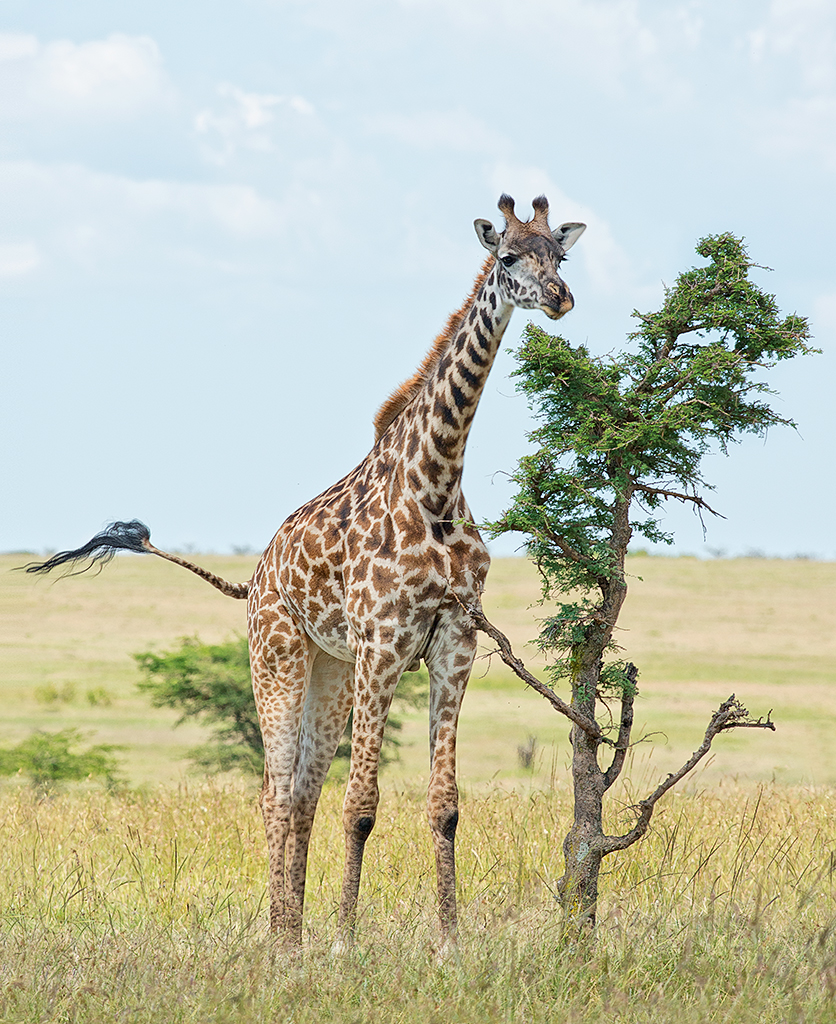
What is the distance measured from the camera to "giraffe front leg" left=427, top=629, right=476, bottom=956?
21.7 ft

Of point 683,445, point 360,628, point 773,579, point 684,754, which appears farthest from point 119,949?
point 773,579

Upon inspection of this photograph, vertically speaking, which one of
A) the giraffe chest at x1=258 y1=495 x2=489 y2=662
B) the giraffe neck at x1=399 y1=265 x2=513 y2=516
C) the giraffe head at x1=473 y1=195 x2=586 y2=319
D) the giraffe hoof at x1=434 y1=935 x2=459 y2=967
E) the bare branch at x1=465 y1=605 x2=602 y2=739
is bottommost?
the giraffe hoof at x1=434 y1=935 x2=459 y2=967

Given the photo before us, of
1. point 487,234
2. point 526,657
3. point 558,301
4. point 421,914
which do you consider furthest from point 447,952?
point 526,657

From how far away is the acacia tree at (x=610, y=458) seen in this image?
6.39 meters

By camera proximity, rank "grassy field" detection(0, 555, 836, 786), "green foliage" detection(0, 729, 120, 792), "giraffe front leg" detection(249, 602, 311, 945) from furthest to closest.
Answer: "grassy field" detection(0, 555, 836, 786) → "green foliage" detection(0, 729, 120, 792) → "giraffe front leg" detection(249, 602, 311, 945)

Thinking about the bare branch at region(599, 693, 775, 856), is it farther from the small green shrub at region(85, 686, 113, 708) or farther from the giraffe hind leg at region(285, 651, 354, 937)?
the small green shrub at region(85, 686, 113, 708)

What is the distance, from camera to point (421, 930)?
22.7 feet

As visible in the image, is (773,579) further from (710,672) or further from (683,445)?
(683,445)

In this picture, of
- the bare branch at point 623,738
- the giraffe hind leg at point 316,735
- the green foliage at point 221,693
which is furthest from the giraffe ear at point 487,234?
the green foliage at point 221,693

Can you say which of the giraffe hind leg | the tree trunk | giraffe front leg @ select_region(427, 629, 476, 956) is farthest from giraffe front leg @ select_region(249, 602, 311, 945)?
the tree trunk

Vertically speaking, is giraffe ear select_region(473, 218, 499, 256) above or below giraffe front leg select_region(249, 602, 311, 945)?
above

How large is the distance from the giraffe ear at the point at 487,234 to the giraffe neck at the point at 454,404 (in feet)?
0.50

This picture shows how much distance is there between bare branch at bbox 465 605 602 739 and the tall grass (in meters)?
1.01

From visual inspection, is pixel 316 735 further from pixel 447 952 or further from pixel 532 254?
pixel 532 254
